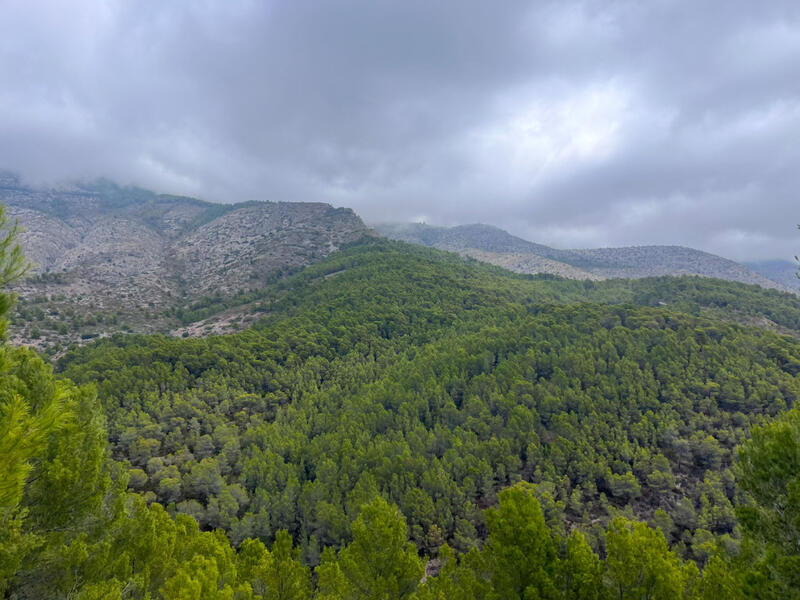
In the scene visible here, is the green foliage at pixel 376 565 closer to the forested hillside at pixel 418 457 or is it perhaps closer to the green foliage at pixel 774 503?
the forested hillside at pixel 418 457

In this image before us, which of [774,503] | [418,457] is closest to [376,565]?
[774,503]

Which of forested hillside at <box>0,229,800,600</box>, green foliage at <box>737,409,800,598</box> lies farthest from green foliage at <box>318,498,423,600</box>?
green foliage at <box>737,409,800,598</box>

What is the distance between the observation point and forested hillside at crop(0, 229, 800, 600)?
14109 millimetres

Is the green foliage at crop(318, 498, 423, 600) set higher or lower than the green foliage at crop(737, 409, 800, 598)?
lower

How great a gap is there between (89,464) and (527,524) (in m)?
19.7

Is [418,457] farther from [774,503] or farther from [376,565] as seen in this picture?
[774,503]

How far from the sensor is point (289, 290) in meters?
167

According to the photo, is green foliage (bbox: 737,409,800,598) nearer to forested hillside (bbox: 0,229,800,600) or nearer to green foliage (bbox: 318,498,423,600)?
forested hillside (bbox: 0,229,800,600)

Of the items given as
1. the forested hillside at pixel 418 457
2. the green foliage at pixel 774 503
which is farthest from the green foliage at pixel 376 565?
the green foliage at pixel 774 503

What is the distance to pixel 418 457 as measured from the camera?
5366 cm

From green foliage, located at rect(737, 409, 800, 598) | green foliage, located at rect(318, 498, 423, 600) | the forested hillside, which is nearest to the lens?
green foliage, located at rect(737, 409, 800, 598)

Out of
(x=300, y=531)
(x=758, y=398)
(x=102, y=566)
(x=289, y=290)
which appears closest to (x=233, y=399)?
(x=300, y=531)

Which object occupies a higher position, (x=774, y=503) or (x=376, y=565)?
(x=774, y=503)

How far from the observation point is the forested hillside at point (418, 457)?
14109mm
